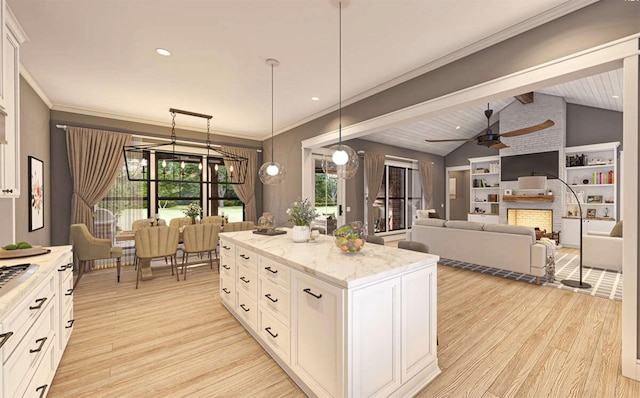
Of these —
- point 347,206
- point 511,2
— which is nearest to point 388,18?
point 511,2

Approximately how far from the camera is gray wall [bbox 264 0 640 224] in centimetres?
203

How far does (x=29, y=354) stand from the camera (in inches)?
56.7

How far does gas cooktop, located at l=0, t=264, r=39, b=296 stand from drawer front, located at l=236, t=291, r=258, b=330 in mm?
1542

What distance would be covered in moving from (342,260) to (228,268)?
1.74m

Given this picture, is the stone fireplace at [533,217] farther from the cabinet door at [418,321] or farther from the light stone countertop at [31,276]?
the light stone countertop at [31,276]

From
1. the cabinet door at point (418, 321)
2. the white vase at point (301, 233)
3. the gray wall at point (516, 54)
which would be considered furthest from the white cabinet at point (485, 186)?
the white vase at point (301, 233)

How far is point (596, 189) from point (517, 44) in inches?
266

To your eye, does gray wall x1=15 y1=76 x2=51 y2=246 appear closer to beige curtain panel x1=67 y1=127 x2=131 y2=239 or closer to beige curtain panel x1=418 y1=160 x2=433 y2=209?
beige curtain panel x1=67 y1=127 x2=131 y2=239

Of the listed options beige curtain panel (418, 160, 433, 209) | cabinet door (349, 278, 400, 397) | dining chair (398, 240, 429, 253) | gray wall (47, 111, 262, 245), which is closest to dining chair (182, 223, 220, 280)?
gray wall (47, 111, 262, 245)

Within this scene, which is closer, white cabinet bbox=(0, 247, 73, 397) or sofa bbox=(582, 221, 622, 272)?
white cabinet bbox=(0, 247, 73, 397)

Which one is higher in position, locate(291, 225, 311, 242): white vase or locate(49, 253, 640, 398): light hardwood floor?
locate(291, 225, 311, 242): white vase

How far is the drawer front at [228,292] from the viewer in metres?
3.00

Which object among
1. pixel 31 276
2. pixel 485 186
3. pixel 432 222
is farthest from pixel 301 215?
pixel 485 186

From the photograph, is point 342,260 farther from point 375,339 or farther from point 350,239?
point 375,339
